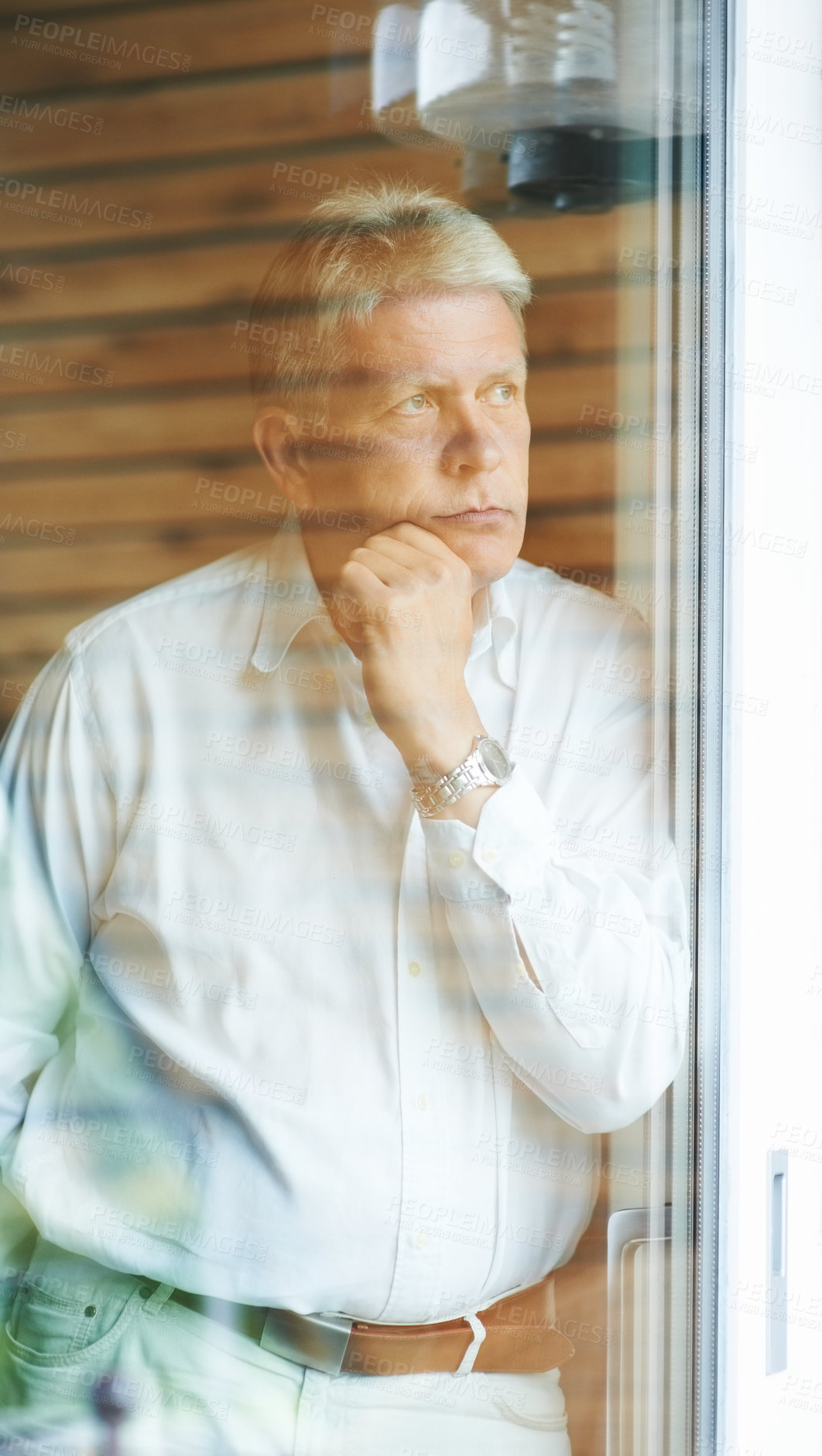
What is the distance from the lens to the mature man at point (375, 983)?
1.03 metres

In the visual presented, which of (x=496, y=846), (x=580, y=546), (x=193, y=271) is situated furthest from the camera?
(x=193, y=271)

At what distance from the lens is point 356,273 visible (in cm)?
106

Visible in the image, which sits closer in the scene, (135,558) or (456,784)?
(456,784)

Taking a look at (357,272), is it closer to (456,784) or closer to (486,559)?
(486,559)

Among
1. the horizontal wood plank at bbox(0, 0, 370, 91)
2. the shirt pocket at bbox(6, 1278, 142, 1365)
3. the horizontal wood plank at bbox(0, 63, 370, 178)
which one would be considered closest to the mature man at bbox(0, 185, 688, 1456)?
the shirt pocket at bbox(6, 1278, 142, 1365)

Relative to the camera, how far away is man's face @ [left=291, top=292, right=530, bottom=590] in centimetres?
103

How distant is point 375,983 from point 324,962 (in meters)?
0.05

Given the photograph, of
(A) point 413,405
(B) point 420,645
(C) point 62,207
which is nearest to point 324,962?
(B) point 420,645

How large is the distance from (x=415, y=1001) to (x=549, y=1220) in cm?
25

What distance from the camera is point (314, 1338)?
3.43ft

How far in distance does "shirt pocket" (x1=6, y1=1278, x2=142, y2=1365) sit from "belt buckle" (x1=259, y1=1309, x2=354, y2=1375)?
130 millimetres

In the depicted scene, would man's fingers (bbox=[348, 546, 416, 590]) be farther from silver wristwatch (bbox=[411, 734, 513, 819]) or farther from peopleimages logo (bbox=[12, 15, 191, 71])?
peopleimages logo (bbox=[12, 15, 191, 71])

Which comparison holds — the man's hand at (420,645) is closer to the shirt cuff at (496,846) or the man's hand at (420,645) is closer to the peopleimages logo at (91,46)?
the shirt cuff at (496,846)

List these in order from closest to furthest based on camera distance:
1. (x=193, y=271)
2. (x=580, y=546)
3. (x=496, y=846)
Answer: (x=496, y=846) < (x=580, y=546) < (x=193, y=271)
